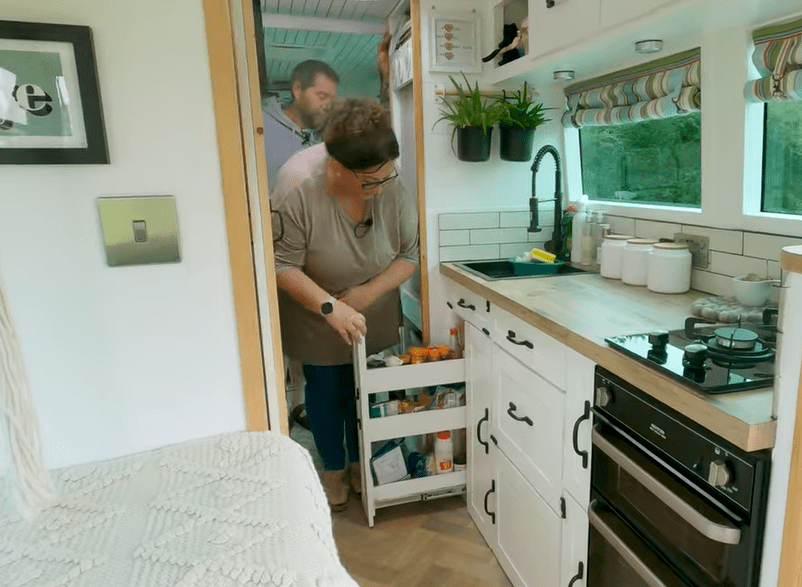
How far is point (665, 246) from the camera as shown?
1.83 m

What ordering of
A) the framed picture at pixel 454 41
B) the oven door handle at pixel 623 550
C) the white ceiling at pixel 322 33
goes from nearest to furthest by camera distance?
the oven door handle at pixel 623 550
the white ceiling at pixel 322 33
the framed picture at pixel 454 41

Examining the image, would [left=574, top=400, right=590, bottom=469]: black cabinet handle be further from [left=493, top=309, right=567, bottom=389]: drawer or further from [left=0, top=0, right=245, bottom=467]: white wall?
[left=0, top=0, right=245, bottom=467]: white wall

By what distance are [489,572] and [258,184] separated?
1656 mm

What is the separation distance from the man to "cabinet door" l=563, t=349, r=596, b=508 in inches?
46.9

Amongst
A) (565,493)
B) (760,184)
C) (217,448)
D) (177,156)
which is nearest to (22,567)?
(217,448)

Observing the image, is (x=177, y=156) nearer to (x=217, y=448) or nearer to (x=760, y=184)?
(x=217, y=448)

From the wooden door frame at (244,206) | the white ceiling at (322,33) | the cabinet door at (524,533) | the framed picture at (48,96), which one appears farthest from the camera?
the white ceiling at (322,33)

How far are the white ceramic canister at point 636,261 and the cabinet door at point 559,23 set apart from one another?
2.36 feet

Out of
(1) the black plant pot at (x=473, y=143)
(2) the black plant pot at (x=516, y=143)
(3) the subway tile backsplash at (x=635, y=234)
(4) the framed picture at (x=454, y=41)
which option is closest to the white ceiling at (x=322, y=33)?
(4) the framed picture at (x=454, y=41)

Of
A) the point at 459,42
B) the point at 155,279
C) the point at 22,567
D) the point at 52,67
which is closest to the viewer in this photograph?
the point at 22,567

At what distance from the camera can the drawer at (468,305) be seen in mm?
2031

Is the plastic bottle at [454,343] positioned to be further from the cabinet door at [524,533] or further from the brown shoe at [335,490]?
the brown shoe at [335,490]

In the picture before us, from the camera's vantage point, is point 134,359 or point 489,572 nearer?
point 134,359

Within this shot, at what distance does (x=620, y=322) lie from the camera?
57.2 inches
